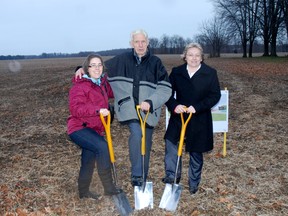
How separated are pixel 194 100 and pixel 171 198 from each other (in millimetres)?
1416

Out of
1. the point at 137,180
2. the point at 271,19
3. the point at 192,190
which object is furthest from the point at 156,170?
the point at 271,19

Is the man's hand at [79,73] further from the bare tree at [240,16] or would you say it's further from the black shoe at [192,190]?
the bare tree at [240,16]

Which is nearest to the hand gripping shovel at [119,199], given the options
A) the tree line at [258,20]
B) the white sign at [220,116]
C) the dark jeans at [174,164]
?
the dark jeans at [174,164]

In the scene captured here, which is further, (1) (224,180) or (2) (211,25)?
(2) (211,25)

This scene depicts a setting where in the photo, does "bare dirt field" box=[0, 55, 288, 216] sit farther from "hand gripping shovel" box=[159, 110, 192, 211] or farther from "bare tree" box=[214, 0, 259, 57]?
"bare tree" box=[214, 0, 259, 57]

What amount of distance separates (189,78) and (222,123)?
2.15 metres

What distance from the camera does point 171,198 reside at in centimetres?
468

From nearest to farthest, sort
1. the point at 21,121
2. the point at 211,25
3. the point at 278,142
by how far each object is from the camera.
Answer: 1. the point at 278,142
2. the point at 21,121
3. the point at 211,25

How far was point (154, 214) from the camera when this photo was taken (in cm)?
445

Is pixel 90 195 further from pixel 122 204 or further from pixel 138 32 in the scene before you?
pixel 138 32

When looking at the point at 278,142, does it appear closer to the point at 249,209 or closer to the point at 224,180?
the point at 224,180

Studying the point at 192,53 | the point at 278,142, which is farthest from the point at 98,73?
the point at 278,142

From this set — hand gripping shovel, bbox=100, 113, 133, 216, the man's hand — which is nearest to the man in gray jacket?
hand gripping shovel, bbox=100, 113, 133, 216

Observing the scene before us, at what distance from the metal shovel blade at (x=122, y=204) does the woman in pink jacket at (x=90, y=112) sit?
0.28m
